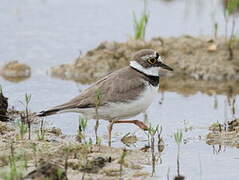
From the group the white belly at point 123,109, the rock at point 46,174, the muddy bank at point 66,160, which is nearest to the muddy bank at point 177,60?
the white belly at point 123,109

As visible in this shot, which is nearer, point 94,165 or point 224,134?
point 94,165

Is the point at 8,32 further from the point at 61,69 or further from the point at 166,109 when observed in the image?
the point at 166,109

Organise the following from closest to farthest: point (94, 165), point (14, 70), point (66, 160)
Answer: point (66, 160) < point (94, 165) < point (14, 70)

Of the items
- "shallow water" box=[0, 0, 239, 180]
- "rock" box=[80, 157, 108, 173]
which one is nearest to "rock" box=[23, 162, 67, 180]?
"rock" box=[80, 157, 108, 173]

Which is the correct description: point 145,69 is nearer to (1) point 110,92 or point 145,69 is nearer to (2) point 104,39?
(1) point 110,92

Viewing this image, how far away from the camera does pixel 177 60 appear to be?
12867 millimetres

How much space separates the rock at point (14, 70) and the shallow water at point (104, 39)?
23 cm

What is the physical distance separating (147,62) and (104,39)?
5.61 metres

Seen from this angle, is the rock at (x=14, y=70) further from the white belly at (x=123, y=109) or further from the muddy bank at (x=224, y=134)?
the muddy bank at (x=224, y=134)

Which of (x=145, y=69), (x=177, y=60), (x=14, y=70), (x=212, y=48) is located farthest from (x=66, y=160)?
(x=212, y=48)

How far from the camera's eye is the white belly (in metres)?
8.37

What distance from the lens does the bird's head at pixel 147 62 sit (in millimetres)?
8852

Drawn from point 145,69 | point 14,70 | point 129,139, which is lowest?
point 129,139

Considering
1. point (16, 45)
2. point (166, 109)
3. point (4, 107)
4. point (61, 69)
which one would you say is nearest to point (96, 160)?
point (4, 107)
